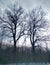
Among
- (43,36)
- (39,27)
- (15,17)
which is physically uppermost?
(15,17)

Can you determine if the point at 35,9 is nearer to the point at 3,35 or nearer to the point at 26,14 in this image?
the point at 26,14

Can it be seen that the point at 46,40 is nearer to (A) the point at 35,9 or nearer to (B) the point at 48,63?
(A) the point at 35,9

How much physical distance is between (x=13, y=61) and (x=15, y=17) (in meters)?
11.7

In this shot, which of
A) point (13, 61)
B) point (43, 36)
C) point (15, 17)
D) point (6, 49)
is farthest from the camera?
point (43, 36)

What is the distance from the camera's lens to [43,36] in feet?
89.3

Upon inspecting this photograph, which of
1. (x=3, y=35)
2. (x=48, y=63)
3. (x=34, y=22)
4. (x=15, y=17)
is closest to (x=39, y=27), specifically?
(x=34, y=22)

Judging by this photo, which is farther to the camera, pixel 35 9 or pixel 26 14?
pixel 35 9

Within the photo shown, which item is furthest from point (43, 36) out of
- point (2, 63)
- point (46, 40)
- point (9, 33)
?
point (2, 63)

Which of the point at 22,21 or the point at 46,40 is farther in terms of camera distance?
the point at 46,40

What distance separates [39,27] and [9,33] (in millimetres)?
6867

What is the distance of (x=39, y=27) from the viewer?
27.5 metres

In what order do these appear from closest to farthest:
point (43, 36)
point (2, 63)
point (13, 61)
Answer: point (2, 63)
point (13, 61)
point (43, 36)

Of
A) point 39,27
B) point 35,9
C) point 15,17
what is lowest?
point 39,27

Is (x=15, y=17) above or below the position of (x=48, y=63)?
above
